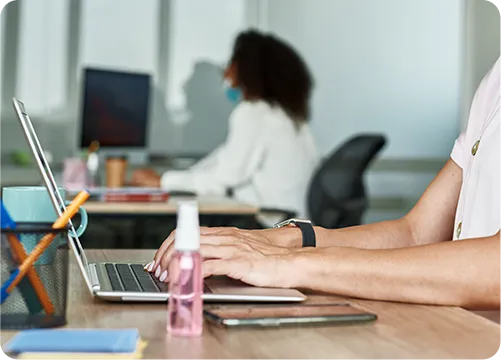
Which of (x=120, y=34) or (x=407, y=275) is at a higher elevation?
(x=120, y=34)

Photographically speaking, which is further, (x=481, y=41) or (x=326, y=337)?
(x=481, y=41)

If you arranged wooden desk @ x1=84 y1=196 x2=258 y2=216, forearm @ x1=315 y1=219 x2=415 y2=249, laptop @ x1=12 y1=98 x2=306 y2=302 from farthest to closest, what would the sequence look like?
wooden desk @ x1=84 y1=196 x2=258 y2=216, forearm @ x1=315 y1=219 x2=415 y2=249, laptop @ x1=12 y1=98 x2=306 y2=302

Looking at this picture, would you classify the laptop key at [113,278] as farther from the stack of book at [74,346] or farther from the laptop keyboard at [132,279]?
the stack of book at [74,346]

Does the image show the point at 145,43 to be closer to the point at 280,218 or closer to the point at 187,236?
the point at 280,218

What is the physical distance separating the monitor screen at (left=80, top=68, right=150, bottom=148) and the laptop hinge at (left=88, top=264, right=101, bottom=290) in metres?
2.84

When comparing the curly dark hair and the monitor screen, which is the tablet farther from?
the curly dark hair

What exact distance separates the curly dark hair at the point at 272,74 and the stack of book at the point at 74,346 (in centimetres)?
355

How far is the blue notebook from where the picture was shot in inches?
27.3

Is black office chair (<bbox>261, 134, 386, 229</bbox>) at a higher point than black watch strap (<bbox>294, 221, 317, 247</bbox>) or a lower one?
lower

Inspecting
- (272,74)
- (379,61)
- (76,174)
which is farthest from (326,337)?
(379,61)

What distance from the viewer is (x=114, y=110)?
4180 millimetres

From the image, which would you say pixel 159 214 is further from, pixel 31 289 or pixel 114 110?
pixel 31 289

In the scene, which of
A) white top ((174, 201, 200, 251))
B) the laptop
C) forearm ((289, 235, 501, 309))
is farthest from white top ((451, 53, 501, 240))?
white top ((174, 201, 200, 251))

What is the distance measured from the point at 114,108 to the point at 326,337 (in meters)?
3.46
